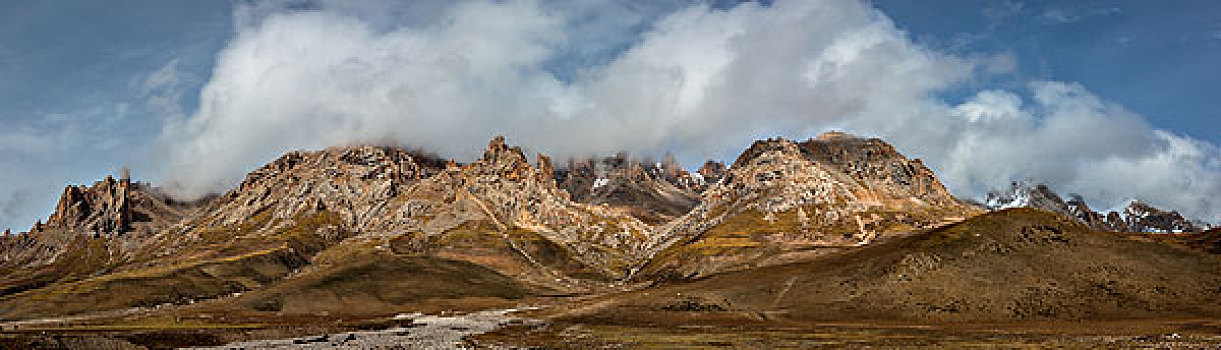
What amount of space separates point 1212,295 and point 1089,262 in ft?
81.7

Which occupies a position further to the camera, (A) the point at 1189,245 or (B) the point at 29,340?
(A) the point at 1189,245

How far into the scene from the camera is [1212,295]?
156 metres

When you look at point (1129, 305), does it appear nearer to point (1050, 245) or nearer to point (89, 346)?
point (1050, 245)

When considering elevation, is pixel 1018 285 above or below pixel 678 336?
above

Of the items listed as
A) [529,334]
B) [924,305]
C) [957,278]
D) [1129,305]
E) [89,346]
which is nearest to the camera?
[89,346]

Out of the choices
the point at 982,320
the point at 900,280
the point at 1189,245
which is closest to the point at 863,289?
the point at 900,280

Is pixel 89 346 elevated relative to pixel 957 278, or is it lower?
lower

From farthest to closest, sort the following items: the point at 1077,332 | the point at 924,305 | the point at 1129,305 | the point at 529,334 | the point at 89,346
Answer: the point at 924,305
the point at 1129,305
the point at 529,334
the point at 89,346
the point at 1077,332

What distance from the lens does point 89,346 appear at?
12419cm

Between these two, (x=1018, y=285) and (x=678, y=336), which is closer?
(x=678, y=336)

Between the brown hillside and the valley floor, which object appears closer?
the valley floor

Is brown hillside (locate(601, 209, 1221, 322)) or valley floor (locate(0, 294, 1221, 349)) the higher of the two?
brown hillside (locate(601, 209, 1221, 322))

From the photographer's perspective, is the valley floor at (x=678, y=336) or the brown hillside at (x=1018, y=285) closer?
the valley floor at (x=678, y=336)

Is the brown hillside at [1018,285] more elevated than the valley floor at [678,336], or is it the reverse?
the brown hillside at [1018,285]
